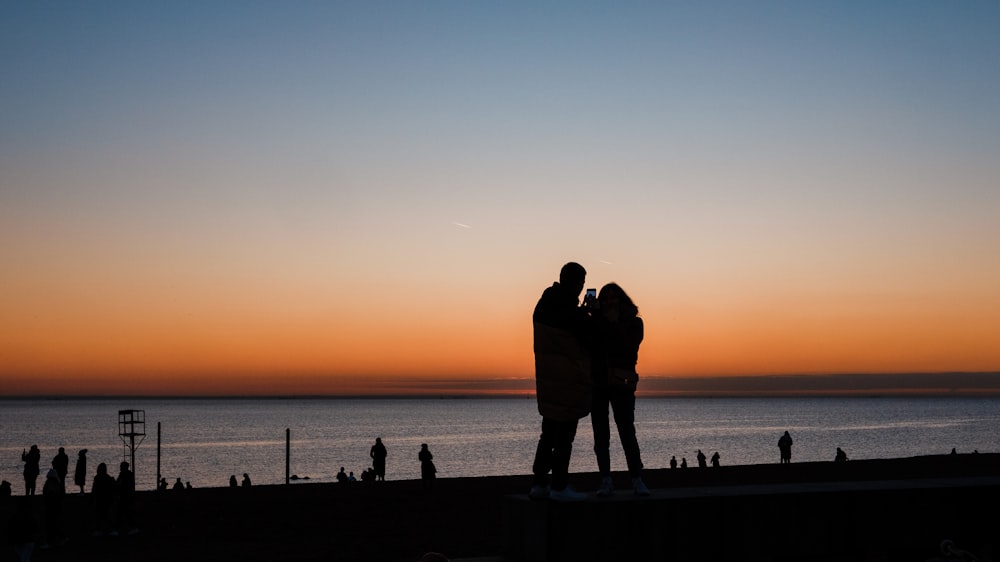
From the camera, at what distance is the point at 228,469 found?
87.5 meters

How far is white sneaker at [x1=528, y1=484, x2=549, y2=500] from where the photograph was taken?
864cm

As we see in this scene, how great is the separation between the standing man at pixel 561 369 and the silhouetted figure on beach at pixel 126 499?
14777 millimetres

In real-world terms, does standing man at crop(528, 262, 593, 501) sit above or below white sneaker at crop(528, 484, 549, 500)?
above

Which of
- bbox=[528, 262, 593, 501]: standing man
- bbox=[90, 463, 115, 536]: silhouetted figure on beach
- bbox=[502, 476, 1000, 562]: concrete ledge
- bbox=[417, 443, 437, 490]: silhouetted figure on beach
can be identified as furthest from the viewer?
bbox=[417, 443, 437, 490]: silhouetted figure on beach

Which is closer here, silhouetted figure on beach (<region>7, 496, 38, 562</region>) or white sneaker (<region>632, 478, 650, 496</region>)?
white sneaker (<region>632, 478, 650, 496</region>)

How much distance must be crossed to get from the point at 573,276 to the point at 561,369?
0.80 meters

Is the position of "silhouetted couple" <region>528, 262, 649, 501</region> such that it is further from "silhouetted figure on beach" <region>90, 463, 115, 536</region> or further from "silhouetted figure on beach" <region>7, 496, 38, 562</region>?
"silhouetted figure on beach" <region>90, 463, 115, 536</region>

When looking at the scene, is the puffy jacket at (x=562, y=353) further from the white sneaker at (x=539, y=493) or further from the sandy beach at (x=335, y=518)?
the sandy beach at (x=335, y=518)

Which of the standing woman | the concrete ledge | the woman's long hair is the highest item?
the woman's long hair

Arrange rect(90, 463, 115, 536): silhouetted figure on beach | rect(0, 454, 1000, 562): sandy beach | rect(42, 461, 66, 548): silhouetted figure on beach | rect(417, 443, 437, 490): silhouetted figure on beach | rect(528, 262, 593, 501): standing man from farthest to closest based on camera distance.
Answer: rect(417, 443, 437, 490): silhouetted figure on beach, rect(90, 463, 115, 536): silhouetted figure on beach, rect(42, 461, 66, 548): silhouetted figure on beach, rect(0, 454, 1000, 562): sandy beach, rect(528, 262, 593, 501): standing man

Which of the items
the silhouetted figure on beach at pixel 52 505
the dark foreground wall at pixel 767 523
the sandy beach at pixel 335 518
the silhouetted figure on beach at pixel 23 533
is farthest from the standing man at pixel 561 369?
the silhouetted figure on beach at pixel 52 505

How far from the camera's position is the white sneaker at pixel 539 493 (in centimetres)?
864

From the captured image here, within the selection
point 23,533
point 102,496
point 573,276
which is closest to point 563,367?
point 573,276

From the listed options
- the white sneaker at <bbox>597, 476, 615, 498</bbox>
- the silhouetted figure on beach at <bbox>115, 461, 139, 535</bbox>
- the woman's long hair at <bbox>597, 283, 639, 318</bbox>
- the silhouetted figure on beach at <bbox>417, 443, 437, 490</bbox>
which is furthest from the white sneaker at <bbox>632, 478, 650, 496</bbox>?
the silhouetted figure on beach at <bbox>417, 443, 437, 490</bbox>
